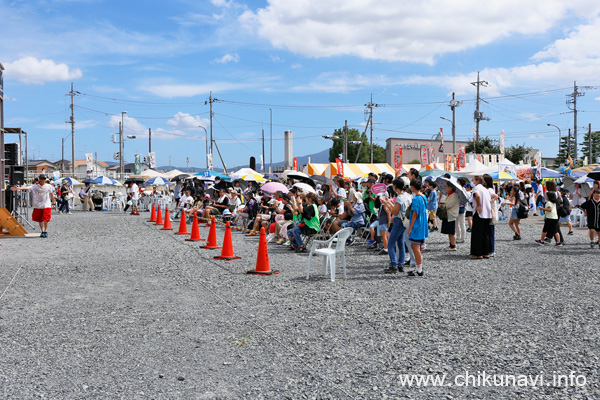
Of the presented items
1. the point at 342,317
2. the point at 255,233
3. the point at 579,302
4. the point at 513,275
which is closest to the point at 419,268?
the point at 513,275

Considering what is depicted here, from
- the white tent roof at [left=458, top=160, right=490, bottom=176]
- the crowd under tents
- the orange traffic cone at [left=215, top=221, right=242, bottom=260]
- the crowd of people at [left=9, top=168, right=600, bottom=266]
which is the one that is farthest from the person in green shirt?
the crowd under tents

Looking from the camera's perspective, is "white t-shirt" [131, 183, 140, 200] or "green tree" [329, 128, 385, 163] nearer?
"white t-shirt" [131, 183, 140, 200]

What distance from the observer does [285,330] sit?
5387 millimetres

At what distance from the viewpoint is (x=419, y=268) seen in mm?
8594

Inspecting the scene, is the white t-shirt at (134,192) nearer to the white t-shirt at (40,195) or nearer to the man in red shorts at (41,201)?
the man in red shorts at (41,201)

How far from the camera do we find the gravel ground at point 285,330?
13.0ft

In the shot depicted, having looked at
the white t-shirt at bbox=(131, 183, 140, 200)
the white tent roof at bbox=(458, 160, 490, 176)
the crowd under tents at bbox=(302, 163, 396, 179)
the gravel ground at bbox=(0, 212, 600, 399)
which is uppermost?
the crowd under tents at bbox=(302, 163, 396, 179)

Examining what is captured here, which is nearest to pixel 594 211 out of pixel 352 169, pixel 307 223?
pixel 307 223

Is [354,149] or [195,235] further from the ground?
[354,149]

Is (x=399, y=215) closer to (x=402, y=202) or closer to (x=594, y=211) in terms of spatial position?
(x=402, y=202)

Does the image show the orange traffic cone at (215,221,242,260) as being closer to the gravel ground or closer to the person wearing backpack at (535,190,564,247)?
the gravel ground

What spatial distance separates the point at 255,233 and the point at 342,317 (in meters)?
10.0

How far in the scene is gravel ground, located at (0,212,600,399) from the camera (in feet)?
13.0

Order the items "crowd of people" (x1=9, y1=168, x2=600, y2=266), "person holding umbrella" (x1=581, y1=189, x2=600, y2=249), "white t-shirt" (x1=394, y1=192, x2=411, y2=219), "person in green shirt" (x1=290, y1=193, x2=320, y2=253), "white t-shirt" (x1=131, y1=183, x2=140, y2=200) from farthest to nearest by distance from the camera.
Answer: "white t-shirt" (x1=131, y1=183, x2=140, y2=200), "person holding umbrella" (x1=581, y1=189, x2=600, y2=249), "person in green shirt" (x1=290, y1=193, x2=320, y2=253), "crowd of people" (x1=9, y1=168, x2=600, y2=266), "white t-shirt" (x1=394, y1=192, x2=411, y2=219)
